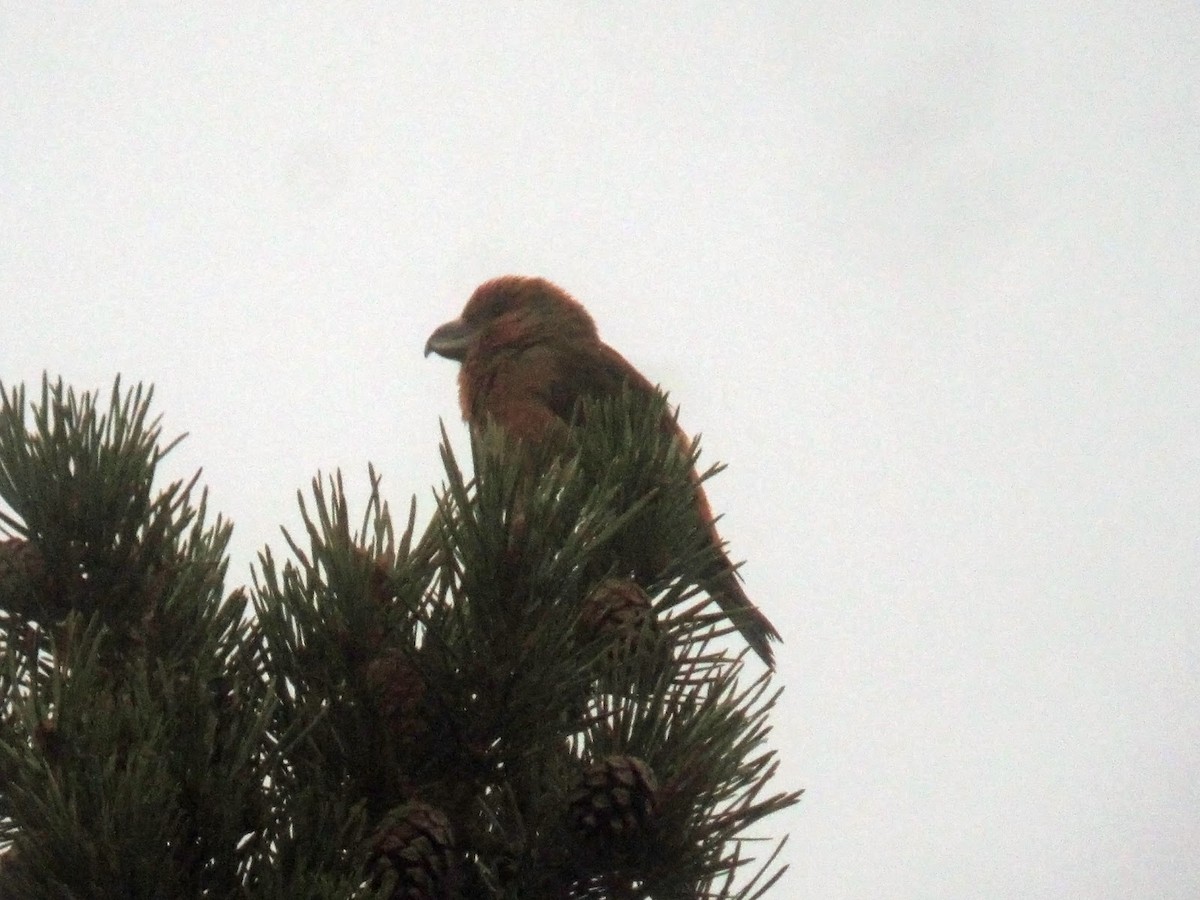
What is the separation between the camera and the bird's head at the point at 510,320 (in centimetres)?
438

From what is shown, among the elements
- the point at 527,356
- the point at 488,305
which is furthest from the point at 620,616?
the point at 488,305

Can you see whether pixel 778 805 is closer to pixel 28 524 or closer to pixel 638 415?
pixel 638 415

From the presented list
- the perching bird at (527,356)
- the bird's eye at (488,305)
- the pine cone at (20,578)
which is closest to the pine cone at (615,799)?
the pine cone at (20,578)

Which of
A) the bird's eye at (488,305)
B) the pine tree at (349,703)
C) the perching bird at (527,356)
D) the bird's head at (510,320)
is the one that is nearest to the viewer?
the pine tree at (349,703)

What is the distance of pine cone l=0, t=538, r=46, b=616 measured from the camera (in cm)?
158

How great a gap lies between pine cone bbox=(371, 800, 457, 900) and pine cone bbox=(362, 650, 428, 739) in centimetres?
12

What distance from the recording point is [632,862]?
139 centimetres

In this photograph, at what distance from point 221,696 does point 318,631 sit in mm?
134

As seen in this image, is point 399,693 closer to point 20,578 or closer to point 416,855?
point 416,855

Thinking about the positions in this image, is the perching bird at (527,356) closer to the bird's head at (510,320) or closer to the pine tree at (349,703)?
the bird's head at (510,320)

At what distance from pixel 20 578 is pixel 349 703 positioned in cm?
45

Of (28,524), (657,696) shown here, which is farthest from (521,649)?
(28,524)

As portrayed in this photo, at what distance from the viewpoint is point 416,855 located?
4.38 ft

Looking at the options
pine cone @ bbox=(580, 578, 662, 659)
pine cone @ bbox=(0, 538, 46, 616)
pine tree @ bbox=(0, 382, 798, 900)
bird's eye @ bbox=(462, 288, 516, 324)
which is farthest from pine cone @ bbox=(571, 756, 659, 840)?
bird's eye @ bbox=(462, 288, 516, 324)
